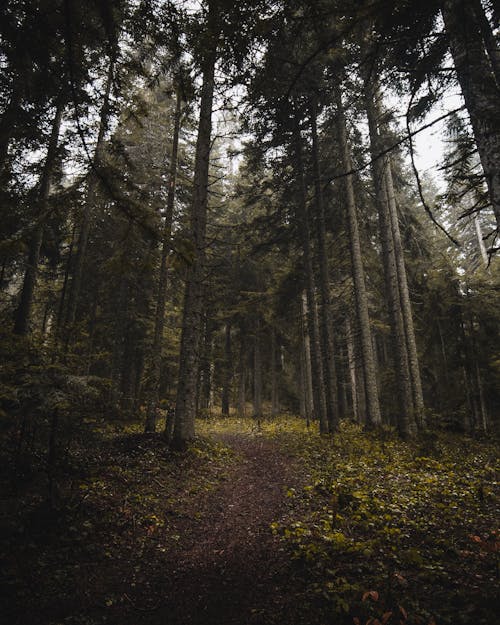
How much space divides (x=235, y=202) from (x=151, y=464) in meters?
22.6

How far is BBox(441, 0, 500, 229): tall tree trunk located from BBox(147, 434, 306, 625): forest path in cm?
525

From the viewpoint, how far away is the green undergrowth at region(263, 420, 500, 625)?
117 inches

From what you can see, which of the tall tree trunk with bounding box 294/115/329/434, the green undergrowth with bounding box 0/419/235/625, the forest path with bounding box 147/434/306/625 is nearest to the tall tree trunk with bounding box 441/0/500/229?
the forest path with bounding box 147/434/306/625

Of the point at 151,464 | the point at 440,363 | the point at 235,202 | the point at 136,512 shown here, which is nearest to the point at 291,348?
the point at 440,363

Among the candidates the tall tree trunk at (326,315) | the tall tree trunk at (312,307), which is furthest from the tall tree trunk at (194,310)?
the tall tree trunk at (312,307)

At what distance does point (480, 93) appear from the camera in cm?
465

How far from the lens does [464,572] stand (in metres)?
3.36

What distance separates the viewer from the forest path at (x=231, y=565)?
331 centimetres

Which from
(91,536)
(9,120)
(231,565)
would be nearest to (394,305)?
(231,565)

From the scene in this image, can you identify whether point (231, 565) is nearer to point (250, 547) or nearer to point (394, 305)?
point (250, 547)

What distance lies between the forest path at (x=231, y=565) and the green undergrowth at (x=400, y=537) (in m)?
0.33

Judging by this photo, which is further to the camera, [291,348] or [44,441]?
[291,348]

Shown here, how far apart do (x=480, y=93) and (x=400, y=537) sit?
6.14 m

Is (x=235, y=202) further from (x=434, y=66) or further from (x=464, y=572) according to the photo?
(x=464, y=572)
